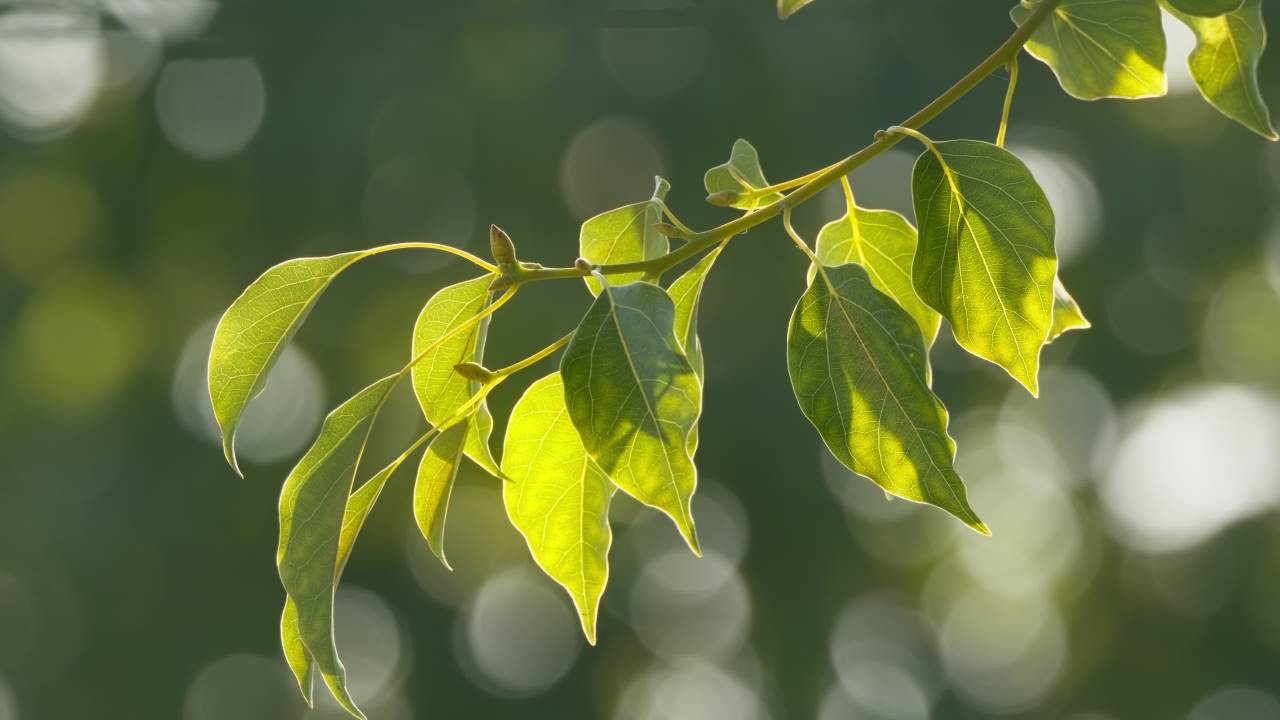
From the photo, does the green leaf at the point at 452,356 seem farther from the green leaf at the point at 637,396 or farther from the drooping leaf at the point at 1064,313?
the drooping leaf at the point at 1064,313

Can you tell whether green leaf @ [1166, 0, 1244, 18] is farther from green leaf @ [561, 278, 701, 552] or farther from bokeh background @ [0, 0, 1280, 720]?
bokeh background @ [0, 0, 1280, 720]

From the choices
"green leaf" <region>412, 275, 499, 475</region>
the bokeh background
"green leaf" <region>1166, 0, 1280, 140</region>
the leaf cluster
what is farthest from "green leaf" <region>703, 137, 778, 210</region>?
the bokeh background

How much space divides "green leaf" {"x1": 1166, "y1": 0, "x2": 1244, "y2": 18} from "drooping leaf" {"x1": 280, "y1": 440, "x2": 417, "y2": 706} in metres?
0.41

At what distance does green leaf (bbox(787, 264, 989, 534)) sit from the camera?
0.54 metres

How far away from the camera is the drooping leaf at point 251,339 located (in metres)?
0.62

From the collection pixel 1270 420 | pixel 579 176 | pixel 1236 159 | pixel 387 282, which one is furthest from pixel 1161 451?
pixel 387 282

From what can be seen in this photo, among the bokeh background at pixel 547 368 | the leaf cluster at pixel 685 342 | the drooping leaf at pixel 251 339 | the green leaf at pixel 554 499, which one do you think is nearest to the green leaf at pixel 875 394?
the leaf cluster at pixel 685 342

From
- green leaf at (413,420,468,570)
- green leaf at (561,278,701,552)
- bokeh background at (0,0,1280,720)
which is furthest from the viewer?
bokeh background at (0,0,1280,720)

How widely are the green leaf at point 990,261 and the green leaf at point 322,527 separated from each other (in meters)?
0.26

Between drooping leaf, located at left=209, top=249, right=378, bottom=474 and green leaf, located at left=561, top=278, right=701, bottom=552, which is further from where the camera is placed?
drooping leaf, located at left=209, top=249, right=378, bottom=474

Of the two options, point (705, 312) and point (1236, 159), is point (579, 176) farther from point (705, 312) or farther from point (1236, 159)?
point (1236, 159)

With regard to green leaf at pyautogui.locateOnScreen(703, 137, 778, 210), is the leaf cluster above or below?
below

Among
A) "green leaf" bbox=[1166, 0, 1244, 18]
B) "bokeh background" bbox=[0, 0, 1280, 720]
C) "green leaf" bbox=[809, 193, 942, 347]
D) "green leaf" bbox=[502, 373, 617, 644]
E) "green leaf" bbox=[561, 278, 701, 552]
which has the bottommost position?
"bokeh background" bbox=[0, 0, 1280, 720]

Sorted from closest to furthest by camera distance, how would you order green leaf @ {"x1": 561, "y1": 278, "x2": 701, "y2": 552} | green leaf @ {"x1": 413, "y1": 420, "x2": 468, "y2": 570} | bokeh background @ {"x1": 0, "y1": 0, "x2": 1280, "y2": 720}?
1. green leaf @ {"x1": 561, "y1": 278, "x2": 701, "y2": 552}
2. green leaf @ {"x1": 413, "y1": 420, "x2": 468, "y2": 570}
3. bokeh background @ {"x1": 0, "y1": 0, "x2": 1280, "y2": 720}
